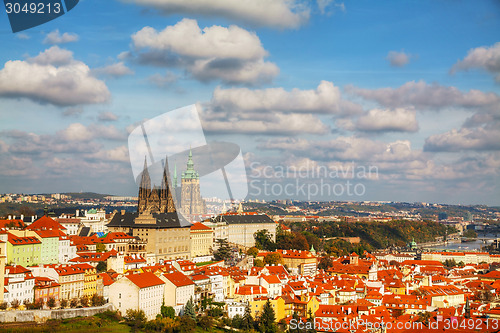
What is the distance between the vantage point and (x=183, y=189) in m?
112

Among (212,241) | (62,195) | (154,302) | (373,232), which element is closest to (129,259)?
(154,302)

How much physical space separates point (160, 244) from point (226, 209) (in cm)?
4519

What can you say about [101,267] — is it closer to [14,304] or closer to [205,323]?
[205,323]

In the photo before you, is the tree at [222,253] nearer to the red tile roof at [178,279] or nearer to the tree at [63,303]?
the red tile roof at [178,279]

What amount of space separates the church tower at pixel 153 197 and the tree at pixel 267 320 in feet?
107

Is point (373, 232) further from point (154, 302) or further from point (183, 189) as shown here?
point (154, 302)

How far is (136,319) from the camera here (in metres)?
37.7

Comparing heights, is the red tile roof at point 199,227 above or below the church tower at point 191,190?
below

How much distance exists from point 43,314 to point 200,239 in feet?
120

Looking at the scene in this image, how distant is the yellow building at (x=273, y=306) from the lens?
45.0 metres

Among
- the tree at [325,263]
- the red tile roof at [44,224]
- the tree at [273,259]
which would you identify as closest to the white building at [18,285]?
the red tile roof at [44,224]

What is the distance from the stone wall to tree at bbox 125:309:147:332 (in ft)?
5.45

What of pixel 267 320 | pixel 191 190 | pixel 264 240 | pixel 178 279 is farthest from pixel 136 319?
pixel 191 190

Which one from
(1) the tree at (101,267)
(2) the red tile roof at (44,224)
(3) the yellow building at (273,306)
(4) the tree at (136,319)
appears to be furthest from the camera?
(2) the red tile roof at (44,224)
